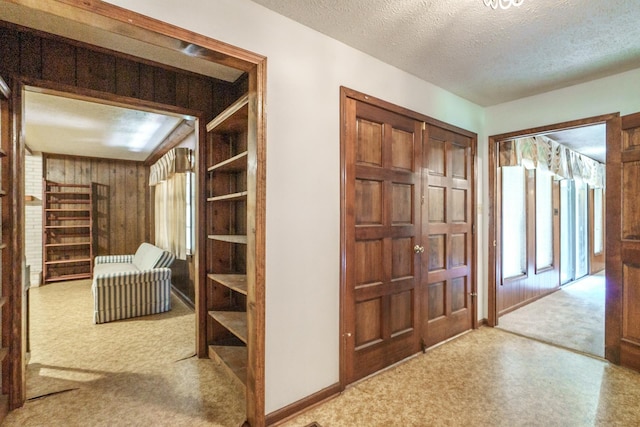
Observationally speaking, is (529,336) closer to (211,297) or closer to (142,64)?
(211,297)

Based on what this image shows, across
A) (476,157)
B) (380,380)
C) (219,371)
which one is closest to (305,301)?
(380,380)

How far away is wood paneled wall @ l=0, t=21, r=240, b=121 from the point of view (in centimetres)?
185

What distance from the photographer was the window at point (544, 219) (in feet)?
14.8

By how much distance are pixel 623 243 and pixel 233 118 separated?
3.31 m

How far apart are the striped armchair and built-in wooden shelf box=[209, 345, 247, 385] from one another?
172 cm

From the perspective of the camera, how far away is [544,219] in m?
4.67

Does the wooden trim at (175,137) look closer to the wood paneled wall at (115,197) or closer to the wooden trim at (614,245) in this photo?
the wood paneled wall at (115,197)

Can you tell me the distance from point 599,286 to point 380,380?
5479mm

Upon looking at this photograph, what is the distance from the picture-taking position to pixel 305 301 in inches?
75.9

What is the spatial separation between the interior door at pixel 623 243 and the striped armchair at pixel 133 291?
4726mm

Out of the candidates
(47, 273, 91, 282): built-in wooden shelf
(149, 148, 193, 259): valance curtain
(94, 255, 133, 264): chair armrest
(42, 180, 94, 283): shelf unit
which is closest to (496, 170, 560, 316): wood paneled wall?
(149, 148, 193, 259): valance curtain

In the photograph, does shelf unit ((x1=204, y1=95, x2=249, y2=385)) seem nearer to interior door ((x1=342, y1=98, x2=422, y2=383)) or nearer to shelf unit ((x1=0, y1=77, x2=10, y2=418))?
interior door ((x1=342, y1=98, x2=422, y2=383))

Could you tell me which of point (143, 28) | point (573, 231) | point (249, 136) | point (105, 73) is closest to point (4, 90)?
point (105, 73)

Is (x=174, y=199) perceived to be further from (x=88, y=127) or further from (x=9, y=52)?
(x=9, y=52)
